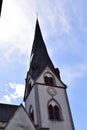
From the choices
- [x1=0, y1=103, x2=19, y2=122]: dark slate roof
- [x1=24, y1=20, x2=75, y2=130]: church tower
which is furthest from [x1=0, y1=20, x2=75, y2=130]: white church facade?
[x1=0, y1=103, x2=19, y2=122]: dark slate roof

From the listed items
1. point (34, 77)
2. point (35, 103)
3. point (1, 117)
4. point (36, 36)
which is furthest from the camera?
point (36, 36)

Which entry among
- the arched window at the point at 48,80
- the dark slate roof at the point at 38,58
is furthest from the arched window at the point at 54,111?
the dark slate roof at the point at 38,58

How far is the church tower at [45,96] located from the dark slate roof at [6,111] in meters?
1.95

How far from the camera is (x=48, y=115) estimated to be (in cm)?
2164

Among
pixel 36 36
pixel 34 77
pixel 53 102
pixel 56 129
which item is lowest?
pixel 56 129

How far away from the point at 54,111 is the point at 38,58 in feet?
25.2

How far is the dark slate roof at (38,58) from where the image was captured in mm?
26203

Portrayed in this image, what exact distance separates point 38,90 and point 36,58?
5876 mm

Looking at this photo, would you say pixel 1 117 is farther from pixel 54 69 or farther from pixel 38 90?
pixel 54 69

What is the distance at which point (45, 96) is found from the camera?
23.0 meters

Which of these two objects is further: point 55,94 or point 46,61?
point 46,61

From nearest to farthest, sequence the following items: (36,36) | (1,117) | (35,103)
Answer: (1,117) → (35,103) → (36,36)

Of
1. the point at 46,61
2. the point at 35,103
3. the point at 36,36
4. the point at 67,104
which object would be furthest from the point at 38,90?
the point at 36,36

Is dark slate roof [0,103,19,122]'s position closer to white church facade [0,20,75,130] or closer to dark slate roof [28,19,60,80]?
white church facade [0,20,75,130]
